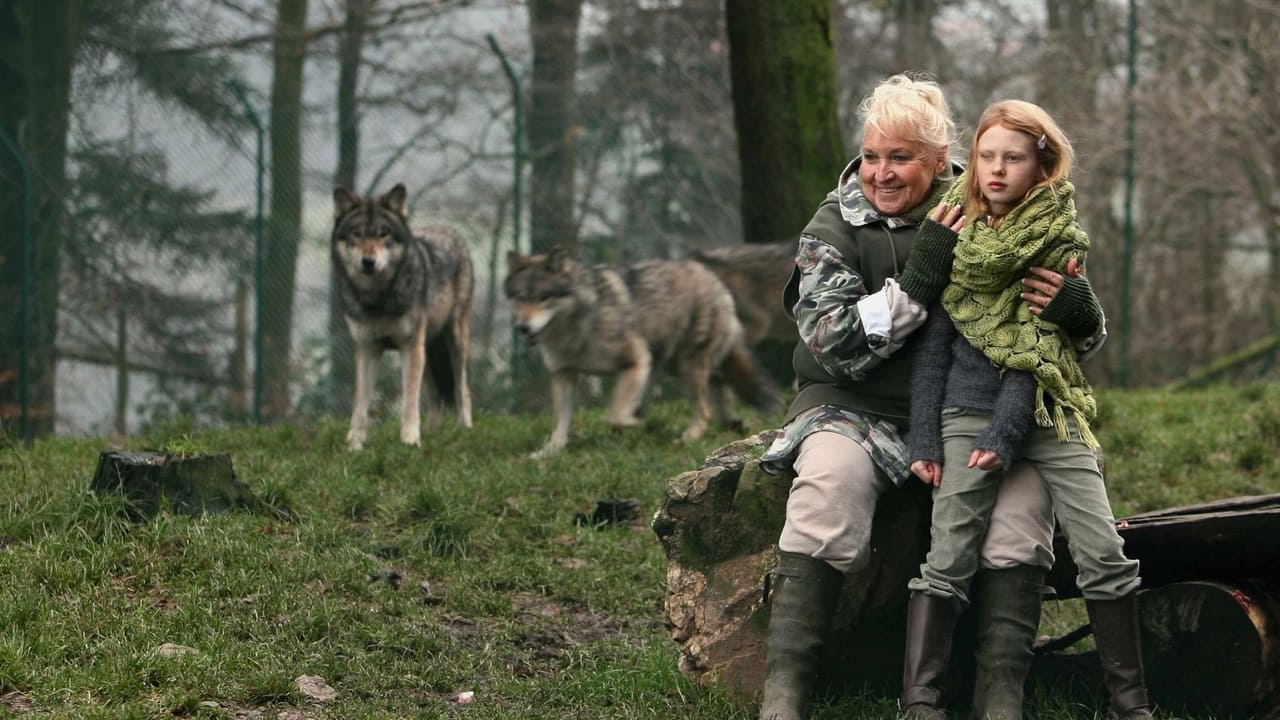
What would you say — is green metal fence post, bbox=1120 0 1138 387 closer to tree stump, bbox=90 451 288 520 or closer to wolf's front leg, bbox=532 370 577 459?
wolf's front leg, bbox=532 370 577 459

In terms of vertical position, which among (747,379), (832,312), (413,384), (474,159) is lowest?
(413,384)

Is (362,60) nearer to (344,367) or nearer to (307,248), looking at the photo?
(307,248)

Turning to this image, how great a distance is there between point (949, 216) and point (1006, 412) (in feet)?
2.04

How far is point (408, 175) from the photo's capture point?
12.0 m

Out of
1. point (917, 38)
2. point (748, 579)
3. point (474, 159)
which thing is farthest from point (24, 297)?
point (917, 38)

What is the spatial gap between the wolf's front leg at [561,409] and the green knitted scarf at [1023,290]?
4.56 metres

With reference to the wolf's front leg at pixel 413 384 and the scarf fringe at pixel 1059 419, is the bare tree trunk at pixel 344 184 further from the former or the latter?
the scarf fringe at pixel 1059 419

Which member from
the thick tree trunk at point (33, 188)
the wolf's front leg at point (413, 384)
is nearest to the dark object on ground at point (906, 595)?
the wolf's front leg at point (413, 384)

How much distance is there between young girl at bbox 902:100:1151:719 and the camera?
3804 mm

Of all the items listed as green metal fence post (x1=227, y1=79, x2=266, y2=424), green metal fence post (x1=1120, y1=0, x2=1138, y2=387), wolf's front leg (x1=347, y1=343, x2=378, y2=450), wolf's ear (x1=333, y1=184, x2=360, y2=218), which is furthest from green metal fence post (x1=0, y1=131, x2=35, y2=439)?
green metal fence post (x1=1120, y1=0, x2=1138, y2=387)

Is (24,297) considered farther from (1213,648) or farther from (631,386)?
(1213,648)

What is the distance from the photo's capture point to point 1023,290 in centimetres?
390

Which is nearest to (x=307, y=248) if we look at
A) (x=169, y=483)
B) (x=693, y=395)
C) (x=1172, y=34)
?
(x=693, y=395)

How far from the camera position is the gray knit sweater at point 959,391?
3803 mm
